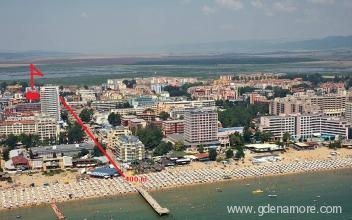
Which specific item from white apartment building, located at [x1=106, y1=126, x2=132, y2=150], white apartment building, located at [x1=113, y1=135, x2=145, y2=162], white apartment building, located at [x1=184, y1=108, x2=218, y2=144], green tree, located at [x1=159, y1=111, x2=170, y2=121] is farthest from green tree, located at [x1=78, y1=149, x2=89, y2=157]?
green tree, located at [x1=159, y1=111, x2=170, y2=121]

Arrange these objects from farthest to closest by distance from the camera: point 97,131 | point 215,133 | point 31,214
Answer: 1. point 97,131
2. point 215,133
3. point 31,214

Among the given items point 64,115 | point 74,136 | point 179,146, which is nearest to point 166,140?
point 179,146

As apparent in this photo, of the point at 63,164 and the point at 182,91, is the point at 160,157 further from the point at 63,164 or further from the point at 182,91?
the point at 182,91

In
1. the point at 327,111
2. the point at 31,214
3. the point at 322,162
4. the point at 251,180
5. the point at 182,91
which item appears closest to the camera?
the point at 31,214

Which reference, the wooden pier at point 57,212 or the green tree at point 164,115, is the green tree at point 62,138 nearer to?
the green tree at point 164,115

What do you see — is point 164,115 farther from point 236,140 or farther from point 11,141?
point 11,141

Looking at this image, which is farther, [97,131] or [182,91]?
[182,91]

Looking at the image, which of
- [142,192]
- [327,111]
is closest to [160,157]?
[142,192]
